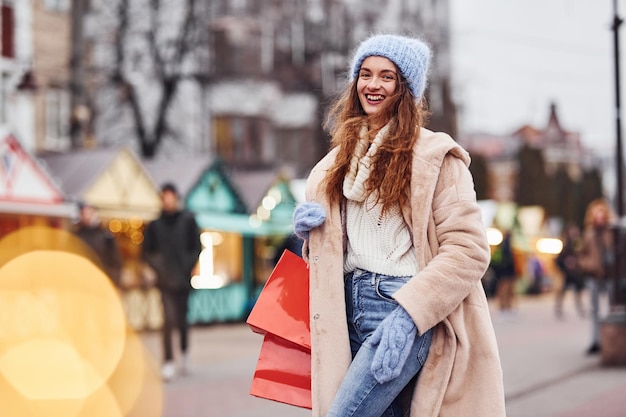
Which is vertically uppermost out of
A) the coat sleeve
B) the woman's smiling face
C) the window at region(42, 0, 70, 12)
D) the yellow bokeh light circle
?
the window at region(42, 0, 70, 12)

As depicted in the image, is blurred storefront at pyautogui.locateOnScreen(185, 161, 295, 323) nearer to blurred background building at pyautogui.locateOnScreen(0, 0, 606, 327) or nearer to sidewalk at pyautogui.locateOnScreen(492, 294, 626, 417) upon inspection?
blurred background building at pyautogui.locateOnScreen(0, 0, 606, 327)

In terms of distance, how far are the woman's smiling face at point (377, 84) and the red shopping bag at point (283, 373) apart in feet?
2.77

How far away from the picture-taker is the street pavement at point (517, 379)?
8266mm

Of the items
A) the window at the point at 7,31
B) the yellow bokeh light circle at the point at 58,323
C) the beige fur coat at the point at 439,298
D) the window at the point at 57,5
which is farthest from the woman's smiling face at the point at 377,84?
the window at the point at 57,5

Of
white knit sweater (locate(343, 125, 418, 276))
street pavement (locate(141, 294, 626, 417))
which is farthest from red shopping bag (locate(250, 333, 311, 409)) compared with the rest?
street pavement (locate(141, 294, 626, 417))

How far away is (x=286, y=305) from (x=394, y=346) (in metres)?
0.55

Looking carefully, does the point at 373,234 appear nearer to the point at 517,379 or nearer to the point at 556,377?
the point at 517,379

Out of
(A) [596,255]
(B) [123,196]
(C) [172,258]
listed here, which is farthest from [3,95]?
(A) [596,255]

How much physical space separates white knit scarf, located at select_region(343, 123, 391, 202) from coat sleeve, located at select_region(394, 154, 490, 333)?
0.19m

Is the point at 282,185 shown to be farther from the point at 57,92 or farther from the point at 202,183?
the point at 57,92

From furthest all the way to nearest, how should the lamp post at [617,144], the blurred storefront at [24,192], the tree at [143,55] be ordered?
the tree at [143,55], the blurred storefront at [24,192], the lamp post at [617,144]

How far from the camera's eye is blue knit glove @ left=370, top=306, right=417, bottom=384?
311cm

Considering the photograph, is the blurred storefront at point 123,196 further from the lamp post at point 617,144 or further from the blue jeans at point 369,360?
the blue jeans at point 369,360

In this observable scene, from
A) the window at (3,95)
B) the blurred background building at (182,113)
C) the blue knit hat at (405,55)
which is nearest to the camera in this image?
the blue knit hat at (405,55)
